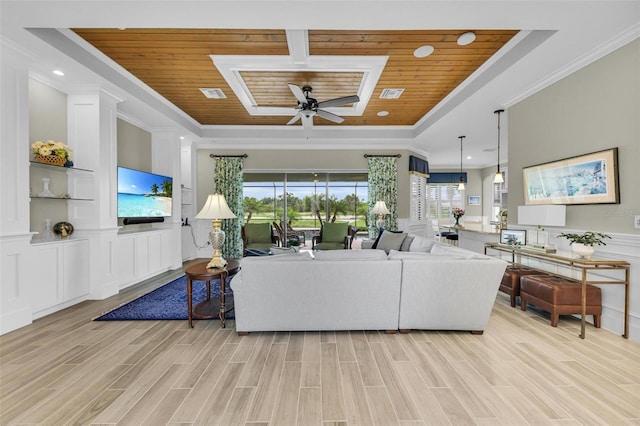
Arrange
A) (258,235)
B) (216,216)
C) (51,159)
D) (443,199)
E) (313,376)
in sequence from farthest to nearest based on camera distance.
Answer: (443,199) → (258,235) → (51,159) → (216,216) → (313,376)

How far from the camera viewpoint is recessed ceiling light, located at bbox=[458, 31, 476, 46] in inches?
115

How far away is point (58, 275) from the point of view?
10.9 feet

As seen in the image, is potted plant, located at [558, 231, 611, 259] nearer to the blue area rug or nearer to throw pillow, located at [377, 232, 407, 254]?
throw pillow, located at [377, 232, 407, 254]

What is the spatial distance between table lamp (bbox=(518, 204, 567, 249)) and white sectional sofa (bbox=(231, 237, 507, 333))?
49.3 inches

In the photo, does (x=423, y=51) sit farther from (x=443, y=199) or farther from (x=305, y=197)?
(x=443, y=199)

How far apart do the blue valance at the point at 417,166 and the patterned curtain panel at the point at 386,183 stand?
39cm

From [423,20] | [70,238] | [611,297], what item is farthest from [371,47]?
[70,238]

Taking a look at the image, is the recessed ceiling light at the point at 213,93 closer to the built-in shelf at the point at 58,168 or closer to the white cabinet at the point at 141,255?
the built-in shelf at the point at 58,168

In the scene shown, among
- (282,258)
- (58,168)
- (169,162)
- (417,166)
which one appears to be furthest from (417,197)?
(58,168)

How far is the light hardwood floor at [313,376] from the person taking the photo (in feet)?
5.62

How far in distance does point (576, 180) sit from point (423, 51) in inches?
91.5

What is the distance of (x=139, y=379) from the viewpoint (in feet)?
6.77

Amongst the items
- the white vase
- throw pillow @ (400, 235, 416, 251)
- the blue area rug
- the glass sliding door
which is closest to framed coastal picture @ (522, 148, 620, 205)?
the white vase

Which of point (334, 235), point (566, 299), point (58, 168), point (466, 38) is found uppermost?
point (466, 38)
